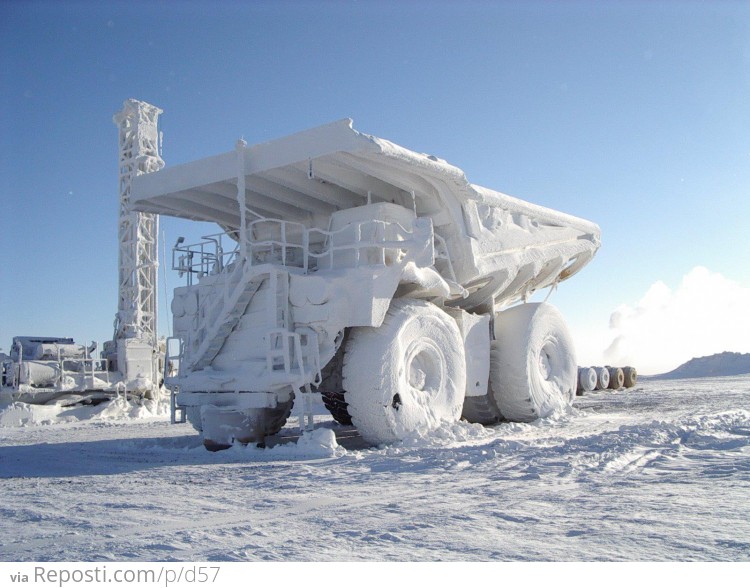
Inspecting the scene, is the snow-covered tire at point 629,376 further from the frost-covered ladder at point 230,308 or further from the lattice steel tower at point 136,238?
the frost-covered ladder at point 230,308

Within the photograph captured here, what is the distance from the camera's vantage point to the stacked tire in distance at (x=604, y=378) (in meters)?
21.1

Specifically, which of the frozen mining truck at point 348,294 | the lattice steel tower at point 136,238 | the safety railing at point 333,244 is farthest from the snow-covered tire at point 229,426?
the lattice steel tower at point 136,238

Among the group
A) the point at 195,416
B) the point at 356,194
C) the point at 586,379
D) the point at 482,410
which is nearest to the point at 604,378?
the point at 586,379

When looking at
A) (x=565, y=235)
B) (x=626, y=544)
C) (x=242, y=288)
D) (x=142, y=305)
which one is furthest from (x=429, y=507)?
(x=142, y=305)

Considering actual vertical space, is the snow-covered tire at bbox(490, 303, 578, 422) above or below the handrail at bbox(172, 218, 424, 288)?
below

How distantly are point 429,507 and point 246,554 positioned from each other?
1.70m

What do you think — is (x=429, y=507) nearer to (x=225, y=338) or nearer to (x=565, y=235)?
(x=225, y=338)

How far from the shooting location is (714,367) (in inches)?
1412

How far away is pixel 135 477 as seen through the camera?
24.4 feet

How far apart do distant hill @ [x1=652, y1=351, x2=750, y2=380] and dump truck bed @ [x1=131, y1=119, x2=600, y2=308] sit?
78.5 feet

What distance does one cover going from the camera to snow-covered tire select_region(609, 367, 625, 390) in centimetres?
2398

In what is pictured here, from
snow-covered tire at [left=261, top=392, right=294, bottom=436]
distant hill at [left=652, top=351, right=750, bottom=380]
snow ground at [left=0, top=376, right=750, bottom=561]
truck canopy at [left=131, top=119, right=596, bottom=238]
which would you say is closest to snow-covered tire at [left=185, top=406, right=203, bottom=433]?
snow ground at [left=0, top=376, right=750, bottom=561]

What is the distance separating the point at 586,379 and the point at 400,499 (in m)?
16.4

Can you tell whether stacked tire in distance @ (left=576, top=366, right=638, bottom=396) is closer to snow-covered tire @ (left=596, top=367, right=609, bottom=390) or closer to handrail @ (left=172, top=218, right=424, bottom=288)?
snow-covered tire @ (left=596, top=367, right=609, bottom=390)
